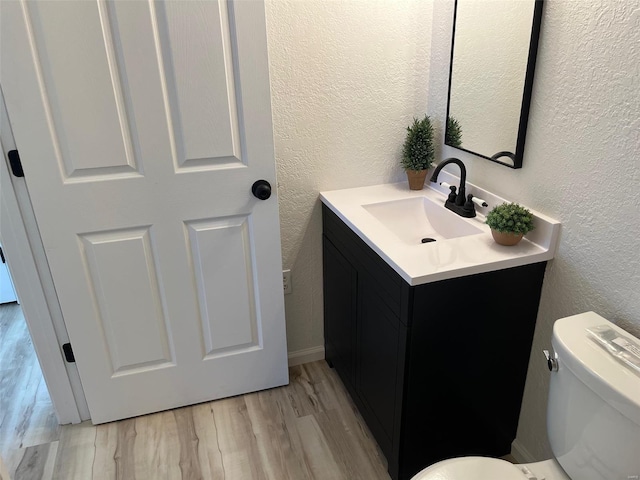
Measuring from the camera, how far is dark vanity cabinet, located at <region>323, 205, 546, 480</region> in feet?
4.48

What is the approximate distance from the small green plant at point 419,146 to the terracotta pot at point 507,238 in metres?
0.54

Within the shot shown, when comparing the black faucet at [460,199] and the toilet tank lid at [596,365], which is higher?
the black faucet at [460,199]

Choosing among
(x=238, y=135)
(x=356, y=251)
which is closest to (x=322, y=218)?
(x=356, y=251)

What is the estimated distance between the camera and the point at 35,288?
1.67 m

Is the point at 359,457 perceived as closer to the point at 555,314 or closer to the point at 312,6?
the point at 555,314

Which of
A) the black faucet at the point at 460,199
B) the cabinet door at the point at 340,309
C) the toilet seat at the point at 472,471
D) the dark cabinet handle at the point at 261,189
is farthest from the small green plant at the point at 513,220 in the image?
the dark cabinet handle at the point at 261,189

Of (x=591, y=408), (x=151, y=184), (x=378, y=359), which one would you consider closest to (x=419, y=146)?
(x=378, y=359)

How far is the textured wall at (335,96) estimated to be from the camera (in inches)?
67.6

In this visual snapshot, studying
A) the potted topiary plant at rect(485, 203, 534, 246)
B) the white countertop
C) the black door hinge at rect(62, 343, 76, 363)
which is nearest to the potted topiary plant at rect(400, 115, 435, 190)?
the white countertop

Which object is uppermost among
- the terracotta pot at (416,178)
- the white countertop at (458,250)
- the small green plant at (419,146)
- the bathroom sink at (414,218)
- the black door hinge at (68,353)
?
the small green plant at (419,146)

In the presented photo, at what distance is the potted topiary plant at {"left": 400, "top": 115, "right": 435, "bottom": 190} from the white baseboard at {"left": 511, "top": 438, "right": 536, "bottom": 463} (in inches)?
40.2

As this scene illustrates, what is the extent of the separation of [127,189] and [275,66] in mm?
668

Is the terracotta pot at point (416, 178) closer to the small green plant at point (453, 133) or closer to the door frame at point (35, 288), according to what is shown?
the small green plant at point (453, 133)

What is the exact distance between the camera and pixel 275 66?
1.71m
